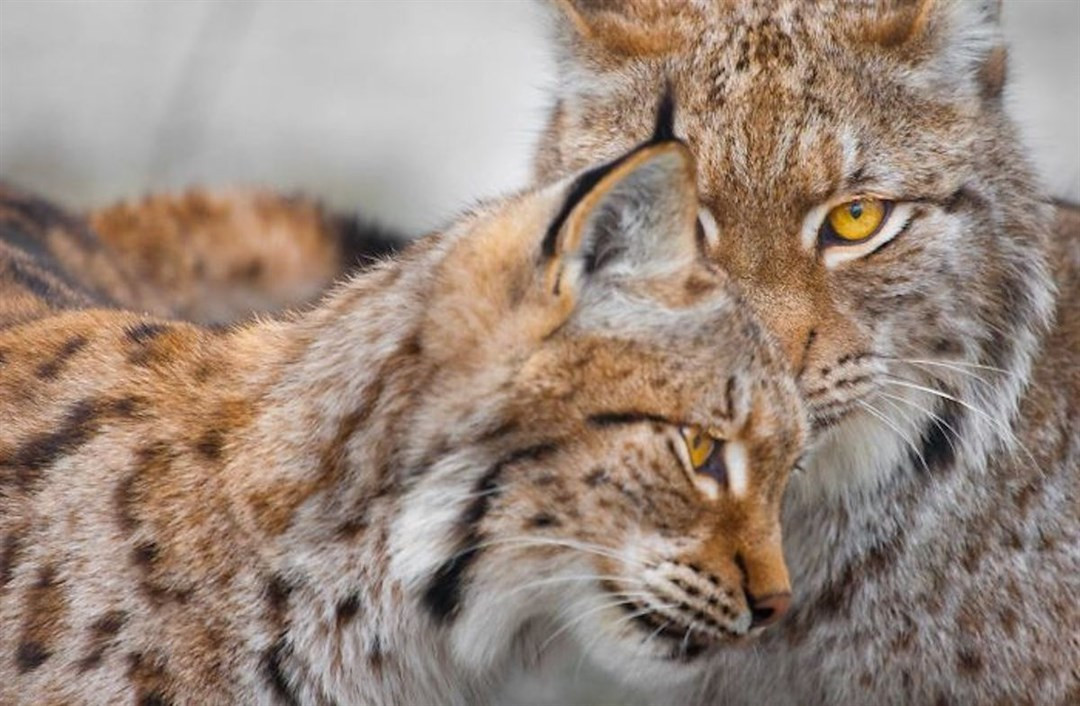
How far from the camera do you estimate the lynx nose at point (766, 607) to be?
4480 millimetres

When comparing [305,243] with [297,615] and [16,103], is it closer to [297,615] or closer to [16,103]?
[297,615]

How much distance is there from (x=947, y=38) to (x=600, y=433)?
5.17ft

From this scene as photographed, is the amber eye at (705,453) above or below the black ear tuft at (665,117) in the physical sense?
below

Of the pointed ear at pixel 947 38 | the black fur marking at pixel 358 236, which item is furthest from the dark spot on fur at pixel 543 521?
the black fur marking at pixel 358 236

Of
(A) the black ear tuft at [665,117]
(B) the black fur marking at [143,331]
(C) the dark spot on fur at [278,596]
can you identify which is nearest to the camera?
(A) the black ear tuft at [665,117]

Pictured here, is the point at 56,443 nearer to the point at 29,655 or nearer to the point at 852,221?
the point at 29,655

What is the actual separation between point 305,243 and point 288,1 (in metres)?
5.65

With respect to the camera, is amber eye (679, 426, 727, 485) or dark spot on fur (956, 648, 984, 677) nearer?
amber eye (679, 426, 727, 485)

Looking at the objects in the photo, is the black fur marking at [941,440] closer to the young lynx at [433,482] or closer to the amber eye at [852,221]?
the amber eye at [852,221]

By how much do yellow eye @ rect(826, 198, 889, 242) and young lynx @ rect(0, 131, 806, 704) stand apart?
1.87ft

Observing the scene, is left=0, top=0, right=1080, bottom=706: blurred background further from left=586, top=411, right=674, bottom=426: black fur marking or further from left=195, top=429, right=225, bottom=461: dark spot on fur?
left=586, top=411, right=674, bottom=426: black fur marking

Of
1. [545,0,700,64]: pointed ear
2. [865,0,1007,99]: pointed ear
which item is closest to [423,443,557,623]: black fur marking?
[545,0,700,64]: pointed ear

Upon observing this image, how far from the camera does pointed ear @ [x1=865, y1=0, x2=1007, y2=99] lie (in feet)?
17.5

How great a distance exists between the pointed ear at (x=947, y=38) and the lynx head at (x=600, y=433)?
3.66 ft
